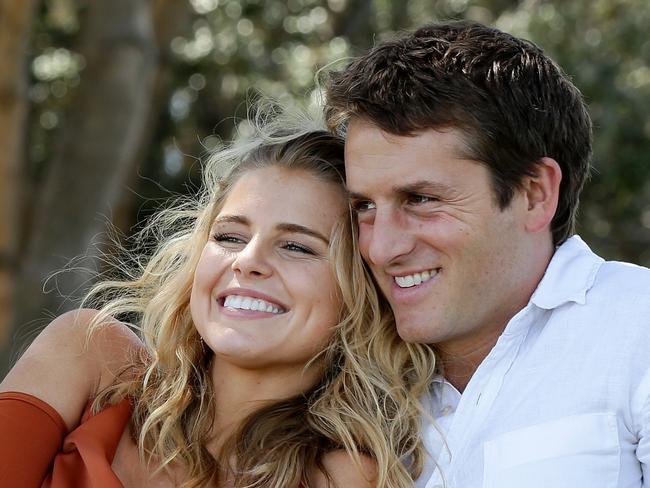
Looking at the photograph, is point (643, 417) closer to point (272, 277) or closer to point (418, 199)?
point (418, 199)

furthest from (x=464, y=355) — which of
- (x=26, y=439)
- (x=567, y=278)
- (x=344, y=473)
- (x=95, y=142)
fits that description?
(x=95, y=142)

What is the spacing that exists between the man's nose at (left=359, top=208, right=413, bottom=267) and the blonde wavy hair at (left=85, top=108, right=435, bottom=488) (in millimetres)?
177

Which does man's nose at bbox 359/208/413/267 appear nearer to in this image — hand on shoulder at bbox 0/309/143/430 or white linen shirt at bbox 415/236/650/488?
white linen shirt at bbox 415/236/650/488

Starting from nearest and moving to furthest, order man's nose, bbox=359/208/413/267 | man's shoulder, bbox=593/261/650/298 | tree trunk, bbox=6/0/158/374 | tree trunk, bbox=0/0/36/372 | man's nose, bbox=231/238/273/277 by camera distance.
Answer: man's shoulder, bbox=593/261/650/298 → man's nose, bbox=359/208/413/267 → man's nose, bbox=231/238/273/277 → tree trunk, bbox=0/0/36/372 → tree trunk, bbox=6/0/158/374

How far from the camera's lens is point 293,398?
3.38 meters

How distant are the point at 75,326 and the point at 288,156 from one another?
81 centimetres

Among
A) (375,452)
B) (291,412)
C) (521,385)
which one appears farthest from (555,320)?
(291,412)

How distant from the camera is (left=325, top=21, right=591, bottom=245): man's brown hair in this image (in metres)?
3.03

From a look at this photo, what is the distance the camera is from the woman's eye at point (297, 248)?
325 centimetres

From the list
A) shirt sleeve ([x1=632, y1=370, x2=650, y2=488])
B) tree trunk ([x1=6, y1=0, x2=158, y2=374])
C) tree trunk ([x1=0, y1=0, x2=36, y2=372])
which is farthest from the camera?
tree trunk ([x1=6, y1=0, x2=158, y2=374])

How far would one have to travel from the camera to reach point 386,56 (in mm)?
3166

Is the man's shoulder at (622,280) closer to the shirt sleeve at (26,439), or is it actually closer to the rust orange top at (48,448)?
the rust orange top at (48,448)

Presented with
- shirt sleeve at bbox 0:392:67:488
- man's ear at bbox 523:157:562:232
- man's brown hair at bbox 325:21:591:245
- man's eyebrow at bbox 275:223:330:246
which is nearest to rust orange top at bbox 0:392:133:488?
shirt sleeve at bbox 0:392:67:488

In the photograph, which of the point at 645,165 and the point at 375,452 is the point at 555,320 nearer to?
the point at 375,452
